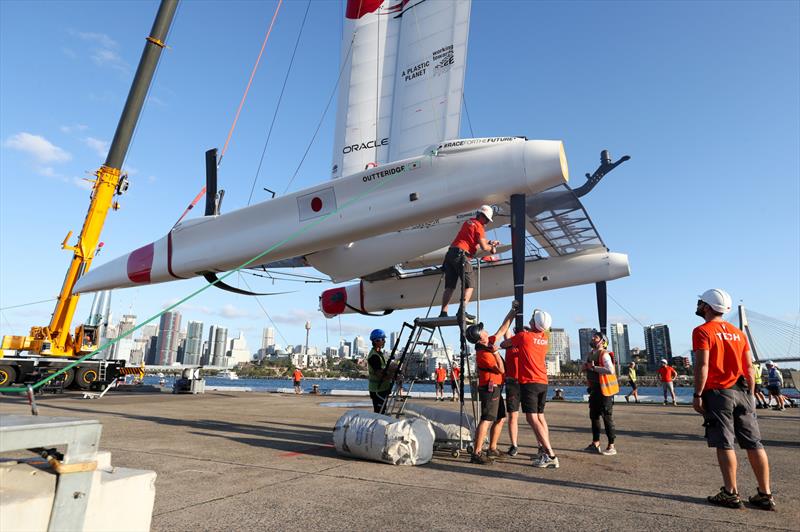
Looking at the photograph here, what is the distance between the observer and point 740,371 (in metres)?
3.41

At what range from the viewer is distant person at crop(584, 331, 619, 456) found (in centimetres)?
548

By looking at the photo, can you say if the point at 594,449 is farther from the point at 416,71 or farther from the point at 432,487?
the point at 416,71

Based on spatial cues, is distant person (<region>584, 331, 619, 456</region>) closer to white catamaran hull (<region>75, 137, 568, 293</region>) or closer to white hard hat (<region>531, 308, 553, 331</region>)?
white hard hat (<region>531, 308, 553, 331</region>)

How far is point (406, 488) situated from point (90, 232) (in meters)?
16.4

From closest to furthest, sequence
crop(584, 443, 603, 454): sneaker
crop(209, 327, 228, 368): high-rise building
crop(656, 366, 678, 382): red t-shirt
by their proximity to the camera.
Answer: crop(584, 443, 603, 454): sneaker → crop(656, 366, 678, 382): red t-shirt → crop(209, 327, 228, 368): high-rise building

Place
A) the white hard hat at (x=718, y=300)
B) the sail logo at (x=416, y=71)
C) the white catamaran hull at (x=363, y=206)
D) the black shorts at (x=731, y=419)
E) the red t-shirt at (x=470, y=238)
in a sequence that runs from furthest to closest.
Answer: the sail logo at (x=416, y=71), the white catamaran hull at (x=363, y=206), the red t-shirt at (x=470, y=238), the white hard hat at (x=718, y=300), the black shorts at (x=731, y=419)

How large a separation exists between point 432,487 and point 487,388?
158 centimetres

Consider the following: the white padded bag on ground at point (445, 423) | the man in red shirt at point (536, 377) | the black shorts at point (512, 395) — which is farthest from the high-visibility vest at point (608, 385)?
the white padded bag on ground at point (445, 423)

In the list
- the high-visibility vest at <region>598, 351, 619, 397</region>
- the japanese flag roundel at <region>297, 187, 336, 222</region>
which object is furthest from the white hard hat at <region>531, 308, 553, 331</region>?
the japanese flag roundel at <region>297, 187, 336, 222</region>

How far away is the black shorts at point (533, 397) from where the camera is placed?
4.70 metres

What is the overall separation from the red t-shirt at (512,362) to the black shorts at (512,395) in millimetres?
70

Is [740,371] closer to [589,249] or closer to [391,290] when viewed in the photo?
[589,249]

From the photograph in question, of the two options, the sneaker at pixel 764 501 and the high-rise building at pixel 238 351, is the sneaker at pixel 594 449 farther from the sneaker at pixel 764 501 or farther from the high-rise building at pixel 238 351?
the high-rise building at pixel 238 351

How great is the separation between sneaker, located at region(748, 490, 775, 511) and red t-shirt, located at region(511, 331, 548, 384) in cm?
192
